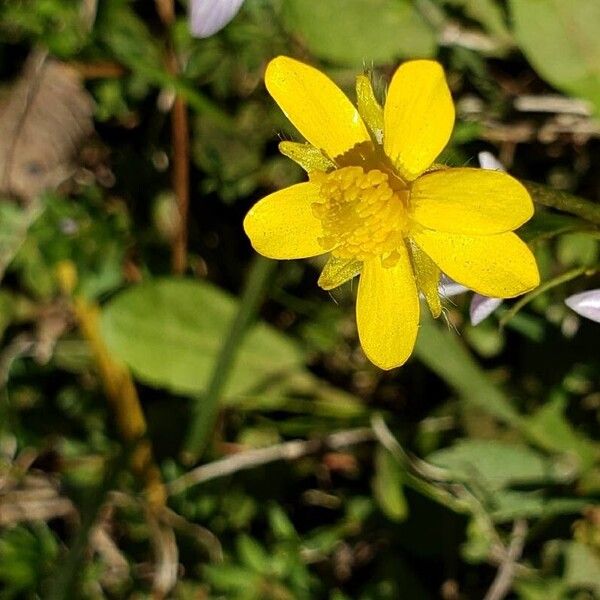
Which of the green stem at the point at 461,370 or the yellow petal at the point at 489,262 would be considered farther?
the green stem at the point at 461,370

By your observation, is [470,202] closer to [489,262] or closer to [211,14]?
[489,262]

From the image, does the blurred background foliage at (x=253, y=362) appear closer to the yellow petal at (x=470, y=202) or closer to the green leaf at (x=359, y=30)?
the green leaf at (x=359, y=30)

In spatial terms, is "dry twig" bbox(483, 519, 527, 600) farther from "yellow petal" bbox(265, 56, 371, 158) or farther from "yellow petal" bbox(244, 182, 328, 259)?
"yellow petal" bbox(265, 56, 371, 158)

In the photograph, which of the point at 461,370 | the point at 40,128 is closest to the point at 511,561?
the point at 461,370

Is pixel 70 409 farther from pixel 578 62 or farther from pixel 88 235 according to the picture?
pixel 578 62

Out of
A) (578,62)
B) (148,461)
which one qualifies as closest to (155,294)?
(148,461)

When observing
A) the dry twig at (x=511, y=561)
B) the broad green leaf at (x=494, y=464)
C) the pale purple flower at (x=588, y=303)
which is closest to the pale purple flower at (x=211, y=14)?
the pale purple flower at (x=588, y=303)

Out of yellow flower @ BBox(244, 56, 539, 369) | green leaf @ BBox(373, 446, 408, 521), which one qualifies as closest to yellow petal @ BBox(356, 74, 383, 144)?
yellow flower @ BBox(244, 56, 539, 369)
